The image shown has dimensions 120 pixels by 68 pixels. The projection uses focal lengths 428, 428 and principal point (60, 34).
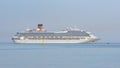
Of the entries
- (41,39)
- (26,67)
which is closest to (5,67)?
(26,67)

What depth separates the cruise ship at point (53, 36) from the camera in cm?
9256

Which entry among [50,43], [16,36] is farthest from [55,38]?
[16,36]

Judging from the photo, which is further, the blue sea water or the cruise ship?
the cruise ship

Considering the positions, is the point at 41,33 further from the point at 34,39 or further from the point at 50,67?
the point at 50,67

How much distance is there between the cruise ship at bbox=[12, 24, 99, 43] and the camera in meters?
92.6

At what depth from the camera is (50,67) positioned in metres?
29.5

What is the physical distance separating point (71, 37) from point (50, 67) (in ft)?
208

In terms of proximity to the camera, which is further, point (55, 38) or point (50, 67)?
point (55, 38)

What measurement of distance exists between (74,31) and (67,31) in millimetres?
1559

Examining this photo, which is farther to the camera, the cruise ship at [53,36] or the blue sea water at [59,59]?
the cruise ship at [53,36]

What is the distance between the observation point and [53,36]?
3649 inches

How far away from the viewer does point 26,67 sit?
29.1m

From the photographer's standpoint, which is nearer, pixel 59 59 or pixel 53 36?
pixel 59 59

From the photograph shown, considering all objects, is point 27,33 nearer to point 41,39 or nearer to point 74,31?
point 41,39
